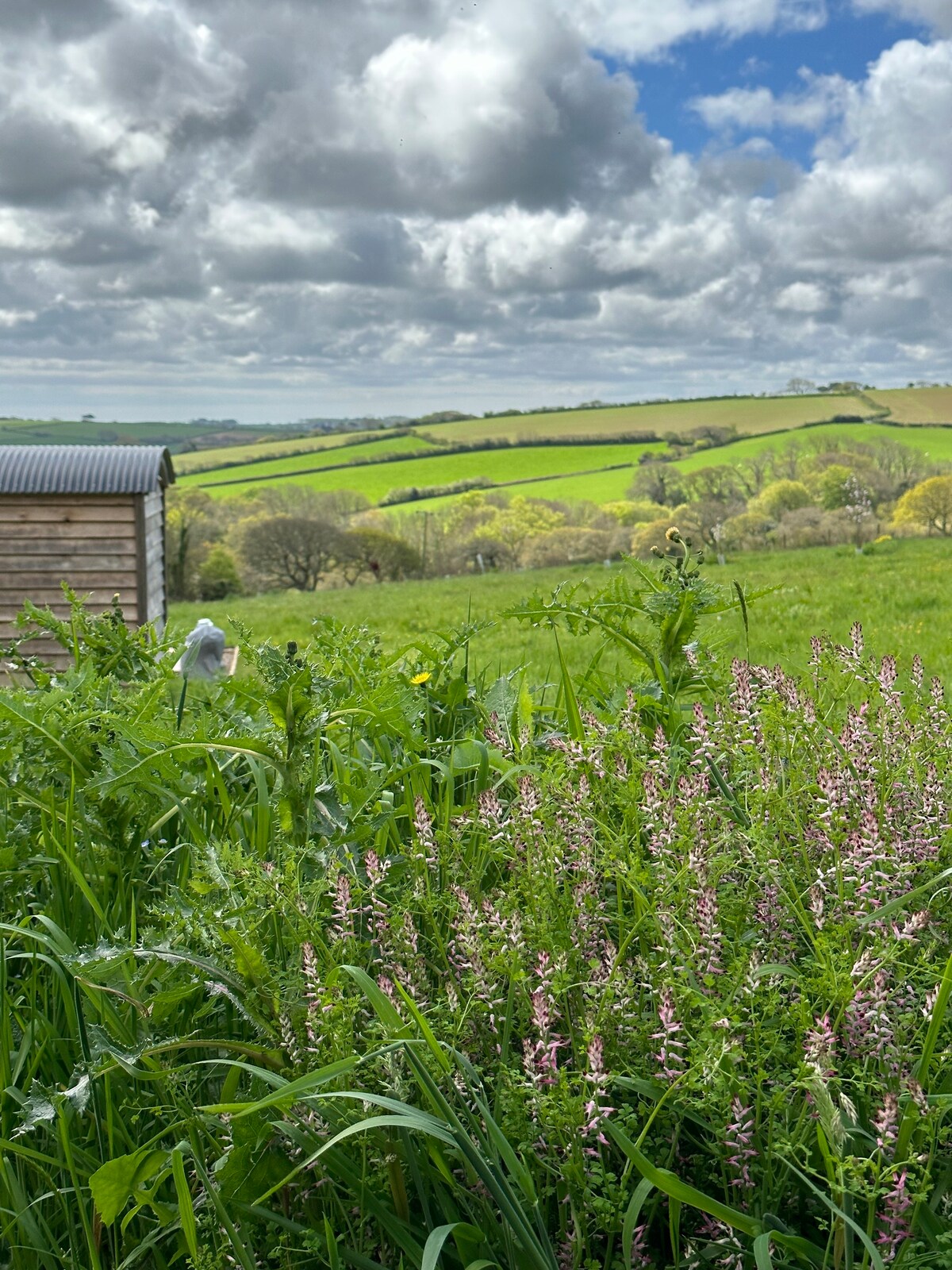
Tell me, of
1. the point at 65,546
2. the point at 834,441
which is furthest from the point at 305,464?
the point at 65,546

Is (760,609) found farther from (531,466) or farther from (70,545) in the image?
(531,466)

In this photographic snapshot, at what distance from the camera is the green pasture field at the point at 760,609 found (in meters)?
7.97

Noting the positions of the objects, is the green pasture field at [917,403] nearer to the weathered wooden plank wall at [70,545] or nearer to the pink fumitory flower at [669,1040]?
the weathered wooden plank wall at [70,545]

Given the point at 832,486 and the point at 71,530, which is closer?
A: the point at 71,530

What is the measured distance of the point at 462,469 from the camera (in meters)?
70.2

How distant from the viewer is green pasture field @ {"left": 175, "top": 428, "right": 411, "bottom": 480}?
75.4 meters

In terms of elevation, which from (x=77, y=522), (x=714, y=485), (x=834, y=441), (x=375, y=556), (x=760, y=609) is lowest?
(x=375, y=556)

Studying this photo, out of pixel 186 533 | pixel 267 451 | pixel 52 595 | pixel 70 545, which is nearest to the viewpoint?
pixel 70 545

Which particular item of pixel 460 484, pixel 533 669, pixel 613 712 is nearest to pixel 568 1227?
pixel 613 712

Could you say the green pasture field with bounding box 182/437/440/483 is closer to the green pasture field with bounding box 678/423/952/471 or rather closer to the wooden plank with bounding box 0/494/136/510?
the green pasture field with bounding box 678/423/952/471

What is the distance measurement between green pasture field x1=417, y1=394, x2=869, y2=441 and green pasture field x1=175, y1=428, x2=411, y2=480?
5.91 m

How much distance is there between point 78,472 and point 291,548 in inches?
1224

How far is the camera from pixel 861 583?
14.8m

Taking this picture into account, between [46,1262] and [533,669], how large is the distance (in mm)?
5740
